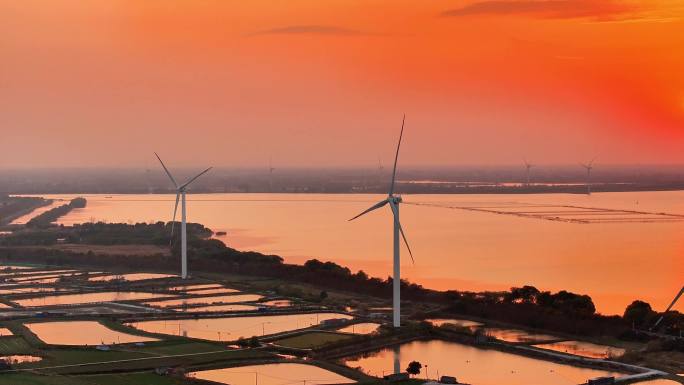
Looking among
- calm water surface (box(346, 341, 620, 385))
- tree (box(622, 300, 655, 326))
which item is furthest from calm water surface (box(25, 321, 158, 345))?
tree (box(622, 300, 655, 326))

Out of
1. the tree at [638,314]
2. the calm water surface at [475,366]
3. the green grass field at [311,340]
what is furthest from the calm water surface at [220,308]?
the tree at [638,314]

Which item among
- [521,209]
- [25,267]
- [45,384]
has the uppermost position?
[521,209]

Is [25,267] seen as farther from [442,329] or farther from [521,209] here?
[521,209]

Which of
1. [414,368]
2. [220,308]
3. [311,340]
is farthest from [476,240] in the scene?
[414,368]

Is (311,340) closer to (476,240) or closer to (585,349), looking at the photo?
(585,349)

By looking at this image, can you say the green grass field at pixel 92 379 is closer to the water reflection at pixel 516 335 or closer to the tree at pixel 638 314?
the water reflection at pixel 516 335

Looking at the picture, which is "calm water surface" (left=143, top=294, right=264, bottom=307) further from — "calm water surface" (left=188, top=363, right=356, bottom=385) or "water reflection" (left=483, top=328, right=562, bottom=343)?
"calm water surface" (left=188, top=363, right=356, bottom=385)

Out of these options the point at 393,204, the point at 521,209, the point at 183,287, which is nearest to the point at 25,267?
the point at 183,287
